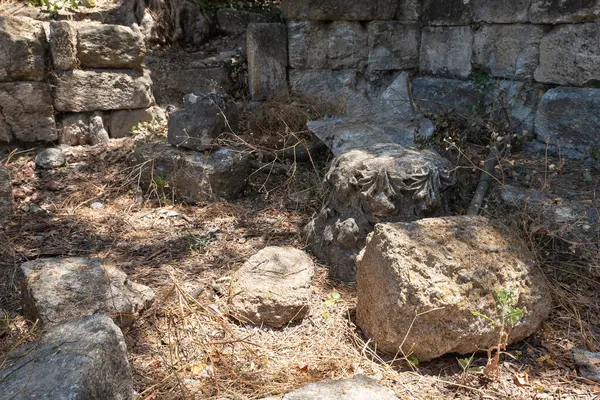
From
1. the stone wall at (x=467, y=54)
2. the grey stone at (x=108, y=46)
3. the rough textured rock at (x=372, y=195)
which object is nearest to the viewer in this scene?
the rough textured rock at (x=372, y=195)

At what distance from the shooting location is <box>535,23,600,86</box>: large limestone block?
3.99 metres

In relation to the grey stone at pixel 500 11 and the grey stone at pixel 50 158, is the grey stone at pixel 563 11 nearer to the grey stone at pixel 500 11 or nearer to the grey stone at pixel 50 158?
the grey stone at pixel 500 11

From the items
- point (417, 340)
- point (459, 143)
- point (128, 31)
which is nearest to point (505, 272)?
point (417, 340)

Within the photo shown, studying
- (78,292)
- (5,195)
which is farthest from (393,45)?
(78,292)

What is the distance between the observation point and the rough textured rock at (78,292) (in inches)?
108

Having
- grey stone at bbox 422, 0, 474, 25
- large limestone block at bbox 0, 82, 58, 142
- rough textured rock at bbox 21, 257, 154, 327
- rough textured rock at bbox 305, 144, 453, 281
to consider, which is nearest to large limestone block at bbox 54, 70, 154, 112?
large limestone block at bbox 0, 82, 58, 142

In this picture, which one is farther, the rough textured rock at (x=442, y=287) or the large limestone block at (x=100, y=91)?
the large limestone block at (x=100, y=91)

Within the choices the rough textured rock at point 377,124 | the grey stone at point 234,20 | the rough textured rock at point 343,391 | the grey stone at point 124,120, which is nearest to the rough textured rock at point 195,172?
the rough textured rock at point 377,124

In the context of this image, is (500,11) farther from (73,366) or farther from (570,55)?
(73,366)

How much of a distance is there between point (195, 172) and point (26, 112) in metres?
1.80

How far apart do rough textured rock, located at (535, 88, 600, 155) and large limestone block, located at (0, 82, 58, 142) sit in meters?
4.19

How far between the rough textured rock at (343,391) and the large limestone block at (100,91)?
3.87 m

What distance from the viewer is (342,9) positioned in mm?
5281

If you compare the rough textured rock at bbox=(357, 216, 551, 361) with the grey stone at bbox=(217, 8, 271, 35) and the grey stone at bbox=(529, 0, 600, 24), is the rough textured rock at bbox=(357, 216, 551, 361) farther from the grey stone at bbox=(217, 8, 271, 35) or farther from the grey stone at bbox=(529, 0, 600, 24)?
the grey stone at bbox=(217, 8, 271, 35)
